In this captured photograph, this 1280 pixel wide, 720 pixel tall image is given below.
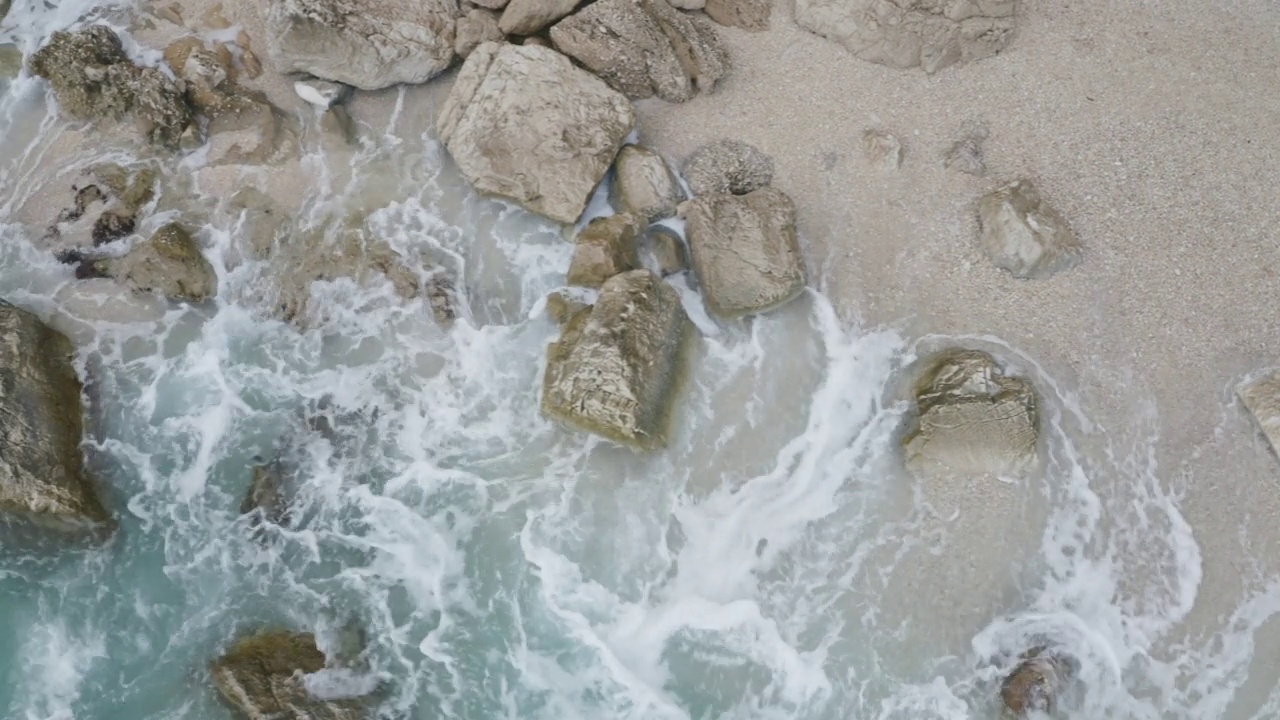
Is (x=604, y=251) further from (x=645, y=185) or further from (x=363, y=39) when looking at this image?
(x=363, y=39)

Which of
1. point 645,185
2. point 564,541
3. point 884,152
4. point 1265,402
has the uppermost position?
point 645,185

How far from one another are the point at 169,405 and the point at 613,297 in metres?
6.52

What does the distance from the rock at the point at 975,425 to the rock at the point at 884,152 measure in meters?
3.31

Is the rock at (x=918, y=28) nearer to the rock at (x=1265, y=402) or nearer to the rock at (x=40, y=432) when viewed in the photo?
the rock at (x=1265, y=402)

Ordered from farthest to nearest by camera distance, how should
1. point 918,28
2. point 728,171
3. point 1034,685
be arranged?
1. point 918,28
2. point 728,171
3. point 1034,685

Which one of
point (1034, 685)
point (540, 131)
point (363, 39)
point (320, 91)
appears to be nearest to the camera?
point (1034, 685)

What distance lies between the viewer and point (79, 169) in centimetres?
1366

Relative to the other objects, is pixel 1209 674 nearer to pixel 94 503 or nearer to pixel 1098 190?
pixel 1098 190

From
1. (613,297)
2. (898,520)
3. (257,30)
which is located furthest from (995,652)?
(257,30)

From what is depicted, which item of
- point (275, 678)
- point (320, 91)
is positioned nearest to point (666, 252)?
point (320, 91)

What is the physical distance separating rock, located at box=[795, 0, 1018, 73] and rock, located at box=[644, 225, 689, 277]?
451 cm

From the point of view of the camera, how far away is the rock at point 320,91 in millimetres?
13984

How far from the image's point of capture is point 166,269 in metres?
12.9

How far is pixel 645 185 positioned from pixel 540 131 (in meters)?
1.75
